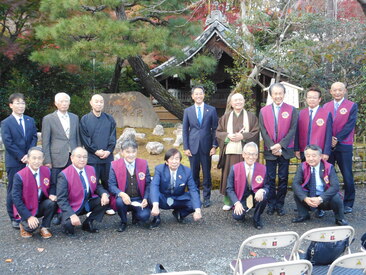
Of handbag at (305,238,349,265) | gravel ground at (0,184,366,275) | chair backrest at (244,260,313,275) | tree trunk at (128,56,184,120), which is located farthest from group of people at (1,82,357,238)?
tree trunk at (128,56,184,120)

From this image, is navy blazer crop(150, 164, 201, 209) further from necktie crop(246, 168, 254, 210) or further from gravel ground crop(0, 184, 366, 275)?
necktie crop(246, 168, 254, 210)

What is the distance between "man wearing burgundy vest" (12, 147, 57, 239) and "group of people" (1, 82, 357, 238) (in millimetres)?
11

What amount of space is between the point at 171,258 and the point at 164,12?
5854 millimetres

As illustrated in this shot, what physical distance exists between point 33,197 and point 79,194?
50cm

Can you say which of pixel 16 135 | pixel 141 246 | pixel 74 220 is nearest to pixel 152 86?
pixel 16 135

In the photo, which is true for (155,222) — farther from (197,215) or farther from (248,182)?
(248,182)

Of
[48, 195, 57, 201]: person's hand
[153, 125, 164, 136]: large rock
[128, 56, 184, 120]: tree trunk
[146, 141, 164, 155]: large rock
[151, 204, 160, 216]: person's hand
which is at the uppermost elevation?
[128, 56, 184, 120]: tree trunk

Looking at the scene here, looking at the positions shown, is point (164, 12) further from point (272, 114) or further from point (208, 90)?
point (272, 114)

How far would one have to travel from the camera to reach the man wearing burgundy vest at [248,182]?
4.63 meters

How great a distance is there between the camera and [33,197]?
Answer: 427 centimetres

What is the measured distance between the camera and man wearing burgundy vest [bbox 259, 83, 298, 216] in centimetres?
493

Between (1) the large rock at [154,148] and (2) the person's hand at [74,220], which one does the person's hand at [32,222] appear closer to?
(2) the person's hand at [74,220]

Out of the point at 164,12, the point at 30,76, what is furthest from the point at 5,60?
the point at 164,12

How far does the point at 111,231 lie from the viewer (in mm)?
4516
